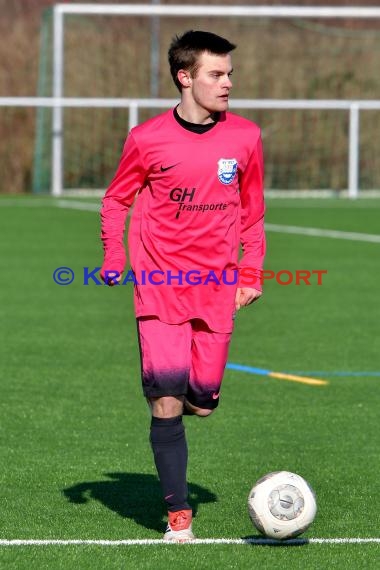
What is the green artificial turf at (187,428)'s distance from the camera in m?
5.79

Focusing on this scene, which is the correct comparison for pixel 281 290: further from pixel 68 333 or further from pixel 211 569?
pixel 211 569

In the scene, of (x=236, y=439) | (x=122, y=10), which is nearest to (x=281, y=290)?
(x=236, y=439)

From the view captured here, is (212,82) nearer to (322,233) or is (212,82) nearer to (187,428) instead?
(187,428)

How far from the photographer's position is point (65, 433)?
309 inches

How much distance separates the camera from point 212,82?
19.0ft

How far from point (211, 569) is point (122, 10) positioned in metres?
21.8

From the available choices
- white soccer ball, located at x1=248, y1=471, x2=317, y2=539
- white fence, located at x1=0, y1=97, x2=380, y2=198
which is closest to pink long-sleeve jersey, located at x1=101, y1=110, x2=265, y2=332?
white soccer ball, located at x1=248, y1=471, x2=317, y2=539

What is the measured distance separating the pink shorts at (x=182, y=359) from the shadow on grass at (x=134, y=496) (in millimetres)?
564

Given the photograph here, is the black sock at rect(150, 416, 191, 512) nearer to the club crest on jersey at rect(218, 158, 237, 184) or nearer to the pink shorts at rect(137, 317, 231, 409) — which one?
the pink shorts at rect(137, 317, 231, 409)

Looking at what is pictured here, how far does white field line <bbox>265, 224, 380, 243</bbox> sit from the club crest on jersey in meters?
13.4

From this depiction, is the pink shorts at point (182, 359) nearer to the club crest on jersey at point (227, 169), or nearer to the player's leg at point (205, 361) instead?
the player's leg at point (205, 361)

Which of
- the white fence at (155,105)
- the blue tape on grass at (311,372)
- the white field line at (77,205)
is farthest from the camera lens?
the white fence at (155,105)

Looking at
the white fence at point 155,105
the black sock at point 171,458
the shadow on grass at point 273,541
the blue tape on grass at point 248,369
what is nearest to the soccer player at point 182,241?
the black sock at point 171,458

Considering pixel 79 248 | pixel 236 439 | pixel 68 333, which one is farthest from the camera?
Result: pixel 79 248
